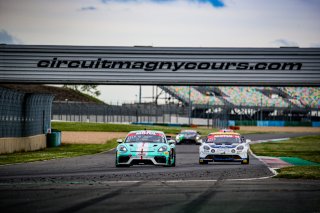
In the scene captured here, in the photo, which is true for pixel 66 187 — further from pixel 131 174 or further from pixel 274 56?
pixel 274 56

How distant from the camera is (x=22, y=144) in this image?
32.8 meters

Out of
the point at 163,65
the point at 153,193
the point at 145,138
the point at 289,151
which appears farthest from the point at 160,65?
the point at 153,193

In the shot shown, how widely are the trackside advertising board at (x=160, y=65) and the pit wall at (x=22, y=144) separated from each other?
2822mm

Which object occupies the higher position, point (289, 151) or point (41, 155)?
point (41, 155)

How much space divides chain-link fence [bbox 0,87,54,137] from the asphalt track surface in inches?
506

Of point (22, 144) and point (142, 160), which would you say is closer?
point (142, 160)

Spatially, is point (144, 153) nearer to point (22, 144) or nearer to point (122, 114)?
point (22, 144)

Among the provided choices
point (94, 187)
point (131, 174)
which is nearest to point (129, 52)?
point (131, 174)

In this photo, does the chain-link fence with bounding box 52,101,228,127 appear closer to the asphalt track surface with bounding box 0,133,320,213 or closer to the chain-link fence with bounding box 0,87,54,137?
the chain-link fence with bounding box 0,87,54,137

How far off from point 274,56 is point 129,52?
6370mm

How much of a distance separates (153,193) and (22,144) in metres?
21.9

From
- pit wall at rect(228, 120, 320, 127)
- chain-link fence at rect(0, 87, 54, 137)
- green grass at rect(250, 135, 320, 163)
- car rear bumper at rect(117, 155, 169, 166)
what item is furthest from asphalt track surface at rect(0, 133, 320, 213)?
pit wall at rect(228, 120, 320, 127)

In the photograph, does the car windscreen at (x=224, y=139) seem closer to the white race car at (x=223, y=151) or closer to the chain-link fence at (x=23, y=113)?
the white race car at (x=223, y=151)

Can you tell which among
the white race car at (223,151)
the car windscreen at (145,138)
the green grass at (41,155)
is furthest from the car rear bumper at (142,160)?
the green grass at (41,155)
